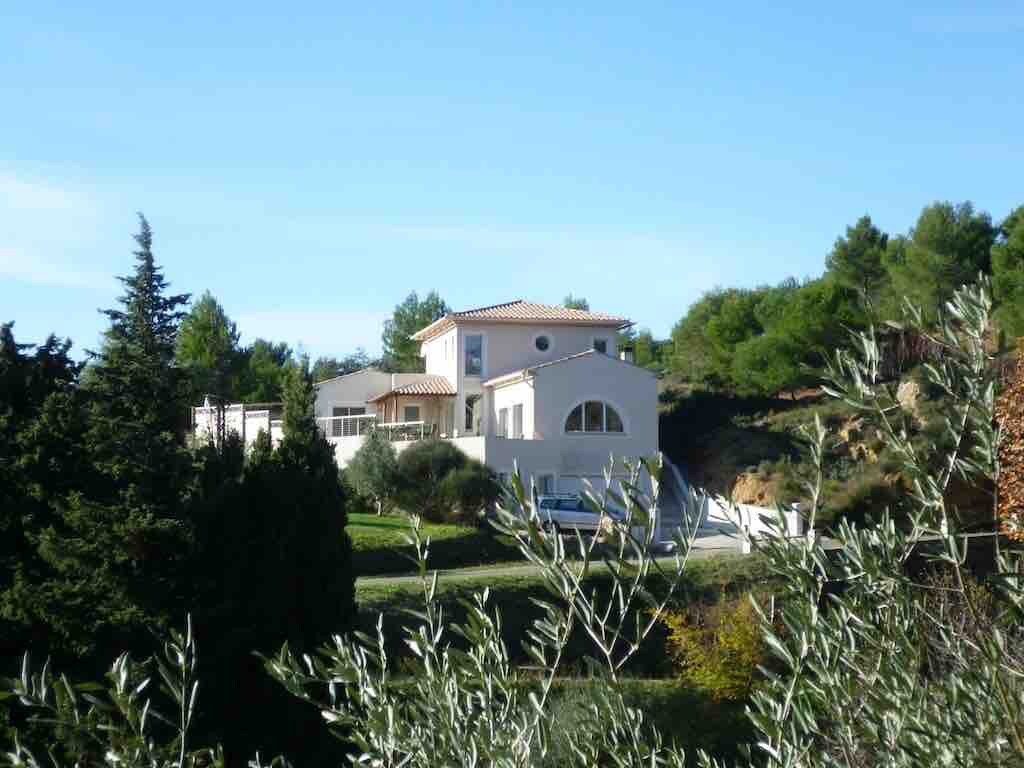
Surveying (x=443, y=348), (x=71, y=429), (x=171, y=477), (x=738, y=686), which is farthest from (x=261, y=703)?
(x=443, y=348)

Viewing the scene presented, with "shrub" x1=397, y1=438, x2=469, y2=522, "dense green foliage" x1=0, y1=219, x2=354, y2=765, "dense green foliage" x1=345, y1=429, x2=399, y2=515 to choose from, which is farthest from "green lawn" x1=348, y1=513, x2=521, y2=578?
"dense green foliage" x1=0, y1=219, x2=354, y2=765

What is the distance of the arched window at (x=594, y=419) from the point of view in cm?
3769

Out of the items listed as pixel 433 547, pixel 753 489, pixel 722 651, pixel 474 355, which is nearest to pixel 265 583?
pixel 722 651

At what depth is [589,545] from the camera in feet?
13.0

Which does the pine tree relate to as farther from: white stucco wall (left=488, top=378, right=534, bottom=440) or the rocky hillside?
white stucco wall (left=488, top=378, right=534, bottom=440)

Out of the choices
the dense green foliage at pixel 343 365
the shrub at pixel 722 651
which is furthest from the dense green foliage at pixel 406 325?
the shrub at pixel 722 651

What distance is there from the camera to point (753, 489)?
3866 cm

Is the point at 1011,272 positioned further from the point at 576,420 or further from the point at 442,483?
the point at 442,483

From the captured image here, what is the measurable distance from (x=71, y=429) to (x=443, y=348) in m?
28.3

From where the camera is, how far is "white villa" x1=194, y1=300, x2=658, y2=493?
37062mm

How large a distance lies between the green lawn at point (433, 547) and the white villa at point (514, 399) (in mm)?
2260

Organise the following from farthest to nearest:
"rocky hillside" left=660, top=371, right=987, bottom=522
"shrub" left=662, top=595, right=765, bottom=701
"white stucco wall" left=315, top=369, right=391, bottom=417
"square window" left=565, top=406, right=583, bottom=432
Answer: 1. "white stucco wall" left=315, top=369, right=391, bottom=417
2. "square window" left=565, top=406, right=583, bottom=432
3. "rocky hillside" left=660, top=371, right=987, bottom=522
4. "shrub" left=662, top=595, right=765, bottom=701

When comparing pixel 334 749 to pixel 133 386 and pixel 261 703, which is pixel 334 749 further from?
pixel 133 386

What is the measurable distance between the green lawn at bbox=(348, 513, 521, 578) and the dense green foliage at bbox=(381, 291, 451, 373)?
36.1m
